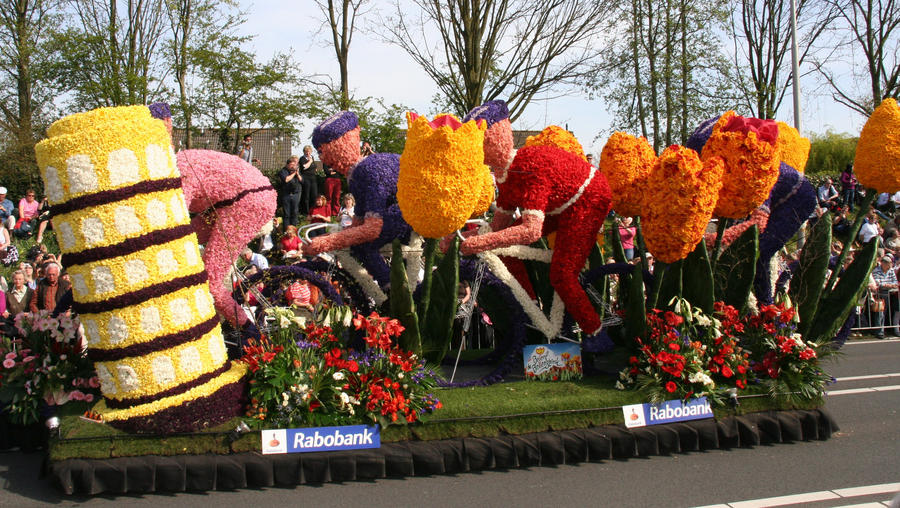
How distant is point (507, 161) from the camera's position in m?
6.18

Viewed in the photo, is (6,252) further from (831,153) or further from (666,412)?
(831,153)

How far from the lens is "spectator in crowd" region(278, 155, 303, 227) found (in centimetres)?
1277

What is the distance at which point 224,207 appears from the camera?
5.75 meters

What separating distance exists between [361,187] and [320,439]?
225cm

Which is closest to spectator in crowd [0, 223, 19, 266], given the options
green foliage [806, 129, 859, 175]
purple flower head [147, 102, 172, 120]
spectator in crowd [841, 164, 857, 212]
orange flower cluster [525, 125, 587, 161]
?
purple flower head [147, 102, 172, 120]

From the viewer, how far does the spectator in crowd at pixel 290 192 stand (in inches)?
503

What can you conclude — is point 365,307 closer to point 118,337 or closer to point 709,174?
point 118,337

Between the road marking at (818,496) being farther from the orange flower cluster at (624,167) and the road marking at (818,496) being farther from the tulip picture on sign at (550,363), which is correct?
the orange flower cluster at (624,167)

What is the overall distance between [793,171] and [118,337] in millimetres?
6196

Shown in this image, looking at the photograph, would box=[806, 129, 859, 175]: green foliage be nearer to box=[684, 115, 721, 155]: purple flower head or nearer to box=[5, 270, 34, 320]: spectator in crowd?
box=[684, 115, 721, 155]: purple flower head

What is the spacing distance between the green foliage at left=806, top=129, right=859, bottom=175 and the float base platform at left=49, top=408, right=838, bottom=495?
26.6 metres

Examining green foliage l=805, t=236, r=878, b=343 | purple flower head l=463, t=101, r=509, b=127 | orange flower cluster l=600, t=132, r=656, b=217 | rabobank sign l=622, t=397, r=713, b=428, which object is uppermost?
purple flower head l=463, t=101, r=509, b=127

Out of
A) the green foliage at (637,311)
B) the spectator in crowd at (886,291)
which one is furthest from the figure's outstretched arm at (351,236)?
the spectator in crowd at (886,291)

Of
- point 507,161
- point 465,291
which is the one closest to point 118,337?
point 507,161
